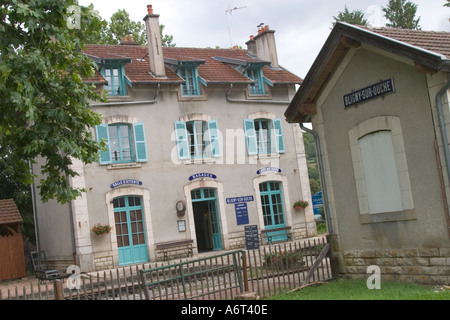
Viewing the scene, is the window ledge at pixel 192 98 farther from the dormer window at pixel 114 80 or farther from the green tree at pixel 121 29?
the green tree at pixel 121 29

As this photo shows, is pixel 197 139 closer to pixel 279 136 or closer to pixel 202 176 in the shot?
pixel 202 176

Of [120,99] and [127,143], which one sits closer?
[120,99]

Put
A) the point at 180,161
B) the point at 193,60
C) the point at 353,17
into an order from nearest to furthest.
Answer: the point at 180,161 < the point at 193,60 < the point at 353,17

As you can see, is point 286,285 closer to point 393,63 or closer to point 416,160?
point 416,160

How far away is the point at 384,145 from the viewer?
9.54m

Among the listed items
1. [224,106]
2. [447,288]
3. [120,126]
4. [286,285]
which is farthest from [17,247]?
[447,288]

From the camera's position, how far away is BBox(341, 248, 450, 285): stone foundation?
861 cm

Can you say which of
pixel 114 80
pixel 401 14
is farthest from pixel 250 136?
pixel 401 14

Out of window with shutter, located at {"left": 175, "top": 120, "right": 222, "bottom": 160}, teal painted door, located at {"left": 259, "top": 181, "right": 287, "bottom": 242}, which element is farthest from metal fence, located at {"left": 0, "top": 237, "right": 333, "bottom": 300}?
teal painted door, located at {"left": 259, "top": 181, "right": 287, "bottom": 242}

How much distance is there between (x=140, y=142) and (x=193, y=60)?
383 cm

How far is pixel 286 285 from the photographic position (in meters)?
10.6

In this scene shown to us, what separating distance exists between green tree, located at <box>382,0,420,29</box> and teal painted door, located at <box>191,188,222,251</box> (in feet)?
56.8

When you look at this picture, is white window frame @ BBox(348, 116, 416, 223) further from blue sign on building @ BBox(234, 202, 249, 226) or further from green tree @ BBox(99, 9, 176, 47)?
green tree @ BBox(99, 9, 176, 47)
